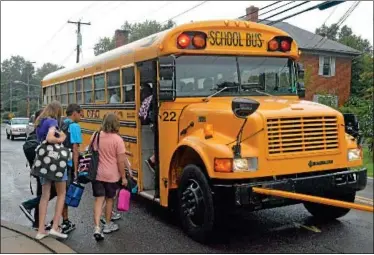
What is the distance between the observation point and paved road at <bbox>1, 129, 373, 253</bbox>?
4.96 m

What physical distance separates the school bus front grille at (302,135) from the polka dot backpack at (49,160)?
226 cm

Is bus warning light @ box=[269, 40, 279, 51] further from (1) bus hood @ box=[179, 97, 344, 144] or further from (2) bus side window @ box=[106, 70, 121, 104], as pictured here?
(2) bus side window @ box=[106, 70, 121, 104]

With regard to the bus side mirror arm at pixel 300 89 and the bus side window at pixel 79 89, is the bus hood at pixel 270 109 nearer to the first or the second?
the bus side mirror arm at pixel 300 89

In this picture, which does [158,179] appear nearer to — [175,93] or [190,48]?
[175,93]

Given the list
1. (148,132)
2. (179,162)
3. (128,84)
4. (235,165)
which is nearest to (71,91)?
(128,84)

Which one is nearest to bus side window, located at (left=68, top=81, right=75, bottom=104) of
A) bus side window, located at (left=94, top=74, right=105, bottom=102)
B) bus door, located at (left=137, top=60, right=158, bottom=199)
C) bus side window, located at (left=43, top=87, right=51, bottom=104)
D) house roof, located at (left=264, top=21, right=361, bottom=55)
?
bus side window, located at (left=94, top=74, right=105, bottom=102)

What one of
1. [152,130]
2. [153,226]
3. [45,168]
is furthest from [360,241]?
[45,168]

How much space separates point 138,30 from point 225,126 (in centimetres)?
2162

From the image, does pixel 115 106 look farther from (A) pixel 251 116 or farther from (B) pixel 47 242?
(A) pixel 251 116

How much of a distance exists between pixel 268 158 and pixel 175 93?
62.3 inches

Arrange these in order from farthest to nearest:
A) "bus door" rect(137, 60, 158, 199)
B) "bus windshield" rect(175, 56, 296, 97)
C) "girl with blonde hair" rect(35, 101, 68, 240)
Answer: "bus door" rect(137, 60, 158, 199)
"bus windshield" rect(175, 56, 296, 97)
"girl with blonde hair" rect(35, 101, 68, 240)

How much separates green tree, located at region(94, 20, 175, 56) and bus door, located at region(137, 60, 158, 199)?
10.3 m

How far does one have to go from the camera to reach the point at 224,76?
582 cm

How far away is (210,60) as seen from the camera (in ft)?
19.1
